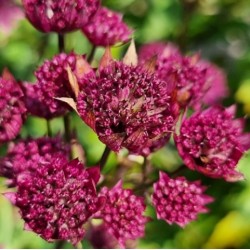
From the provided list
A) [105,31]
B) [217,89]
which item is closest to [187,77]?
[105,31]

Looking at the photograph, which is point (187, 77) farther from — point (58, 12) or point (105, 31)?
point (58, 12)

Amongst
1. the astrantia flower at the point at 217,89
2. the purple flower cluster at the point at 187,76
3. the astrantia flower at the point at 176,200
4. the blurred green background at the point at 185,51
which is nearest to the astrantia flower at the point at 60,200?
the astrantia flower at the point at 176,200

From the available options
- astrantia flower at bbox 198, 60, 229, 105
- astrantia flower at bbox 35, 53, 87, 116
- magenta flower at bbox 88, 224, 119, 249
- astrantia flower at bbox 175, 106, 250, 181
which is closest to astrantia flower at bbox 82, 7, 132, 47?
astrantia flower at bbox 35, 53, 87, 116

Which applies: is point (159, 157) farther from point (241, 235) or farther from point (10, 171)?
point (10, 171)

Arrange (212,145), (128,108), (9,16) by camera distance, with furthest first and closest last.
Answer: (9,16)
(212,145)
(128,108)

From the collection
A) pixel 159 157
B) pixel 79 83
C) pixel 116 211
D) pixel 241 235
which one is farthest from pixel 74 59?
pixel 241 235

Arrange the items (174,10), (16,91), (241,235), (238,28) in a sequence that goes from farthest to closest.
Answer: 1. (238,28)
2. (174,10)
3. (241,235)
4. (16,91)
